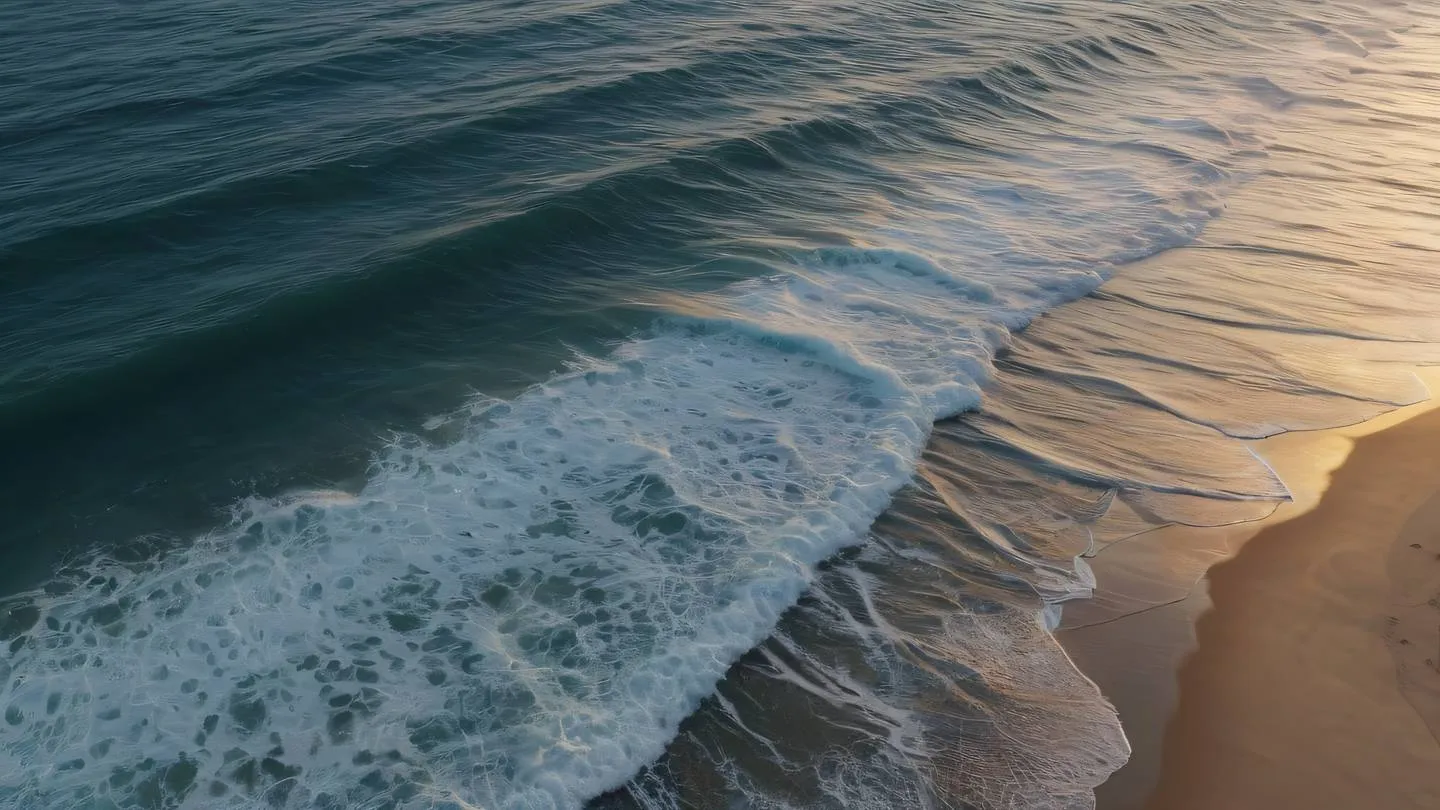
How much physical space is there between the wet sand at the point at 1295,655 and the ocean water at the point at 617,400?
0.29 m

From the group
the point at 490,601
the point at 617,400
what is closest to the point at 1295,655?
the point at 490,601

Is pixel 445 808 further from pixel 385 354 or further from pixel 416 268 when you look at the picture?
pixel 416 268

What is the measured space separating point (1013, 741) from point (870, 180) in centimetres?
987

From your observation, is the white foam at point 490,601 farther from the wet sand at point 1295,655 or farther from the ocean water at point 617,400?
the wet sand at point 1295,655

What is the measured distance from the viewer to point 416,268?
10500mm

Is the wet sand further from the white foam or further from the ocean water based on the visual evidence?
the white foam

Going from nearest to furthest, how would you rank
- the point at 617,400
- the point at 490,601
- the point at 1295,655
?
the point at 1295,655
the point at 490,601
the point at 617,400

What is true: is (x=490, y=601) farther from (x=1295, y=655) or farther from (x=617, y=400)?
(x=1295, y=655)

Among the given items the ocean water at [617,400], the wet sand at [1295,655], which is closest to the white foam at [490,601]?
the ocean water at [617,400]

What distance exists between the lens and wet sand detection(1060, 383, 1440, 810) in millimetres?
5293

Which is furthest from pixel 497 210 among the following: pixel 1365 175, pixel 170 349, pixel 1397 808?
pixel 1365 175

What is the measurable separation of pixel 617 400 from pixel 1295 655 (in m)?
5.56

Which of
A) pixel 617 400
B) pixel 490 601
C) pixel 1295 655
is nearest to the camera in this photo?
pixel 1295 655

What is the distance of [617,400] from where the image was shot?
28.4 ft
